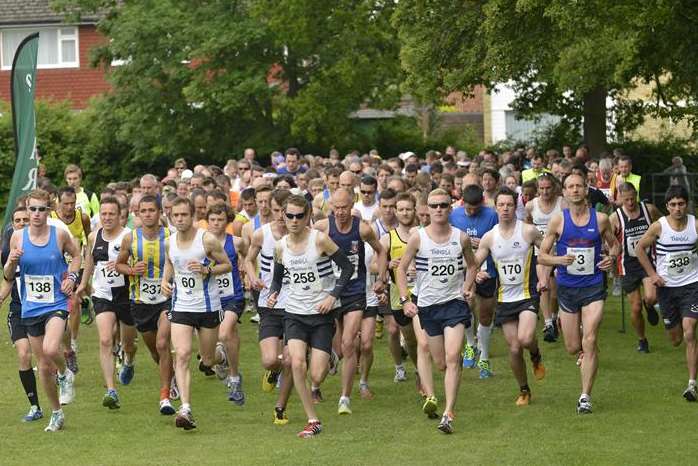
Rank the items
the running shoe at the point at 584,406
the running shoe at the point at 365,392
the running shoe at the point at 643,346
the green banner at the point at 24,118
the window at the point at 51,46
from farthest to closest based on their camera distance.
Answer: the window at the point at 51,46 < the green banner at the point at 24,118 < the running shoe at the point at 643,346 < the running shoe at the point at 365,392 < the running shoe at the point at 584,406

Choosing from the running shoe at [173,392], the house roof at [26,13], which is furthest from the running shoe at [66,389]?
the house roof at [26,13]

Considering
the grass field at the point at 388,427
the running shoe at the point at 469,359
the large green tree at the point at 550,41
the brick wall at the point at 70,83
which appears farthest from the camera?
the brick wall at the point at 70,83

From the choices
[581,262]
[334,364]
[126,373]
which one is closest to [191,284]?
[126,373]

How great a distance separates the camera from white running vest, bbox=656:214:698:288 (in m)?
14.1

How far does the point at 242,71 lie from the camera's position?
3809 centimetres

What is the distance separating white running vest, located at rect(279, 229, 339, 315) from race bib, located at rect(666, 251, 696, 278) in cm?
353

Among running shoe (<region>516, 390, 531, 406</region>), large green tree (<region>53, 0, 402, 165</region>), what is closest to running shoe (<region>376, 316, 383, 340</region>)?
running shoe (<region>516, 390, 531, 406</region>)

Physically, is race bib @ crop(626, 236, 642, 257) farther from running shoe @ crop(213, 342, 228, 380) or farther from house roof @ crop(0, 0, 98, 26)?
house roof @ crop(0, 0, 98, 26)

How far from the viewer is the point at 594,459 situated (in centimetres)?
1132

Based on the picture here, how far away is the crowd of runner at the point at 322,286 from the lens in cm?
1255

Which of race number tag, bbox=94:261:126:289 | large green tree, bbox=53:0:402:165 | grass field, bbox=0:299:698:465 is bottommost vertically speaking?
grass field, bbox=0:299:698:465

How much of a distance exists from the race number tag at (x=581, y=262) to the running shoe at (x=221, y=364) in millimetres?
3445

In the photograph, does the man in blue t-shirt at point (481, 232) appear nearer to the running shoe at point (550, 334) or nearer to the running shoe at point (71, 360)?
the running shoe at point (550, 334)

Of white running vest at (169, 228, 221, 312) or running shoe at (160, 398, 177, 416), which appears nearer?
white running vest at (169, 228, 221, 312)
